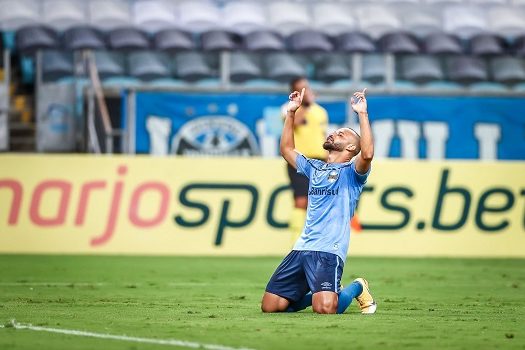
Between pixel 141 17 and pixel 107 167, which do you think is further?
pixel 141 17

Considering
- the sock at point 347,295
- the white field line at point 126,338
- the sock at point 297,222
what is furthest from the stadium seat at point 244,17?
the white field line at point 126,338

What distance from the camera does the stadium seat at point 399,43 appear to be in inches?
915

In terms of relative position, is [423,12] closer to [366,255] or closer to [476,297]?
[366,255]

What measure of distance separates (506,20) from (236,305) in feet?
55.2

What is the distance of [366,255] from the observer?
57.4 feet

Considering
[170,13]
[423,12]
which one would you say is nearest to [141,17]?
[170,13]

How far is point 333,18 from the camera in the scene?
24.9m

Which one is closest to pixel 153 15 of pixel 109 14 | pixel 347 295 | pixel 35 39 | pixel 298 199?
pixel 109 14

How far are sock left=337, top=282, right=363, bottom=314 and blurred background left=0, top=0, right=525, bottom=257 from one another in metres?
7.93

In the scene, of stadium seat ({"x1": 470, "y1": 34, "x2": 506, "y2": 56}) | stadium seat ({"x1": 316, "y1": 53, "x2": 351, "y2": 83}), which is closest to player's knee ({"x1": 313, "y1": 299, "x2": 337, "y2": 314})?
stadium seat ({"x1": 316, "y1": 53, "x2": 351, "y2": 83})

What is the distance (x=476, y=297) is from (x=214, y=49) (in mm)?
12154

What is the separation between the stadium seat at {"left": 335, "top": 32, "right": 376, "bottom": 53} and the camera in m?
23.0

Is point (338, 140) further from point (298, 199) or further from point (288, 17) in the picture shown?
point (288, 17)

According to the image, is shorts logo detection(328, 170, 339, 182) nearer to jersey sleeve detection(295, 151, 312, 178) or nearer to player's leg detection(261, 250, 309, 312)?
jersey sleeve detection(295, 151, 312, 178)
